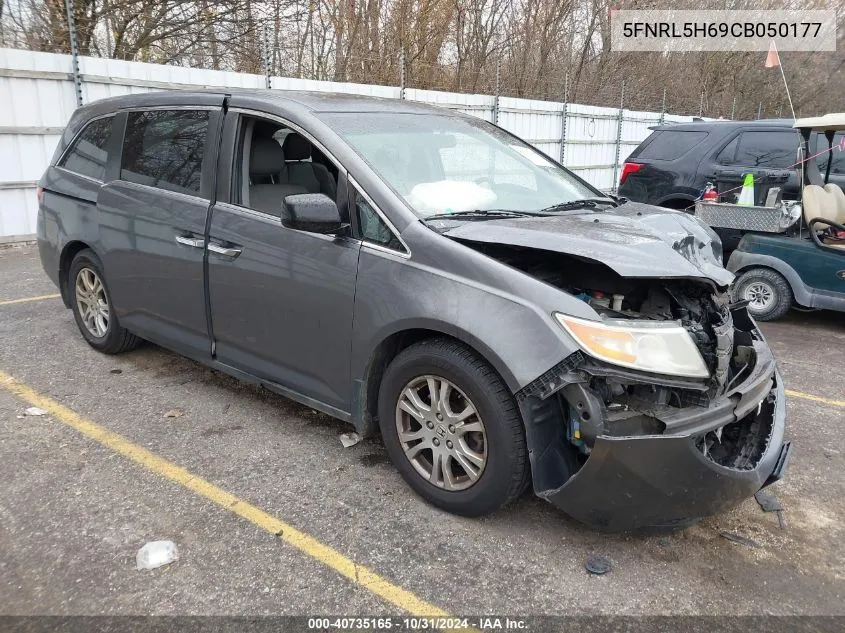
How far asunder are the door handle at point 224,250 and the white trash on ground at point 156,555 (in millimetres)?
1490

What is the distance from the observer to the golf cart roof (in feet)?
19.0

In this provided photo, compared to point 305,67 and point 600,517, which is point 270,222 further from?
point 305,67

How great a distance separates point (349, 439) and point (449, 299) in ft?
4.28

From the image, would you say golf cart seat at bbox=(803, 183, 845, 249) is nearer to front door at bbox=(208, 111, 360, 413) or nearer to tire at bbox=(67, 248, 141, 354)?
front door at bbox=(208, 111, 360, 413)

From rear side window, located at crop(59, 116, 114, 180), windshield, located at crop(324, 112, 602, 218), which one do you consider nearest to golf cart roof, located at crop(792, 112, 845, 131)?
windshield, located at crop(324, 112, 602, 218)

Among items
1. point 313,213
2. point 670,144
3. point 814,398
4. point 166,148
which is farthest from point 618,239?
point 670,144

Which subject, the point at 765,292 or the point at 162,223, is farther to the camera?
the point at 765,292

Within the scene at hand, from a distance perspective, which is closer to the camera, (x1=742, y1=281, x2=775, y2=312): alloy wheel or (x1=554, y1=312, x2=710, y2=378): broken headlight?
(x1=554, y1=312, x2=710, y2=378): broken headlight

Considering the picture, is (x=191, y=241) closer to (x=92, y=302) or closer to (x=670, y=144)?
(x=92, y=302)

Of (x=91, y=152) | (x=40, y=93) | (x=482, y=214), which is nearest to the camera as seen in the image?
(x=482, y=214)

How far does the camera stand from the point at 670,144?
8.34 meters

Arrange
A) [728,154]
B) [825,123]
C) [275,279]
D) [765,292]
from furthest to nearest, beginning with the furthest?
[728,154]
[765,292]
[825,123]
[275,279]

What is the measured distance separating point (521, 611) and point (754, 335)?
5.98ft

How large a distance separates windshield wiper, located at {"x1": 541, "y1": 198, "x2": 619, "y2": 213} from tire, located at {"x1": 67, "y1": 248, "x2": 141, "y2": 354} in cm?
304
